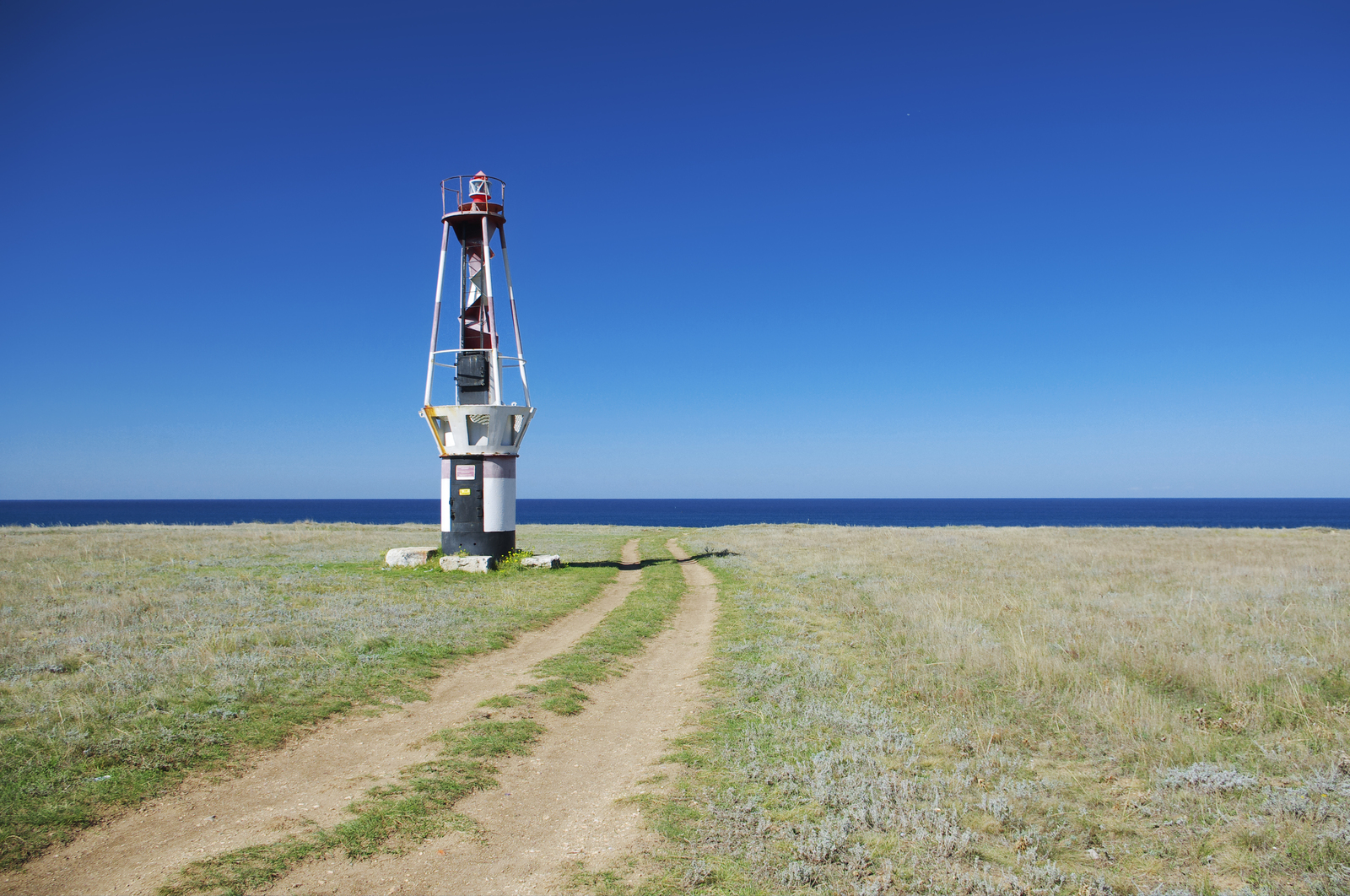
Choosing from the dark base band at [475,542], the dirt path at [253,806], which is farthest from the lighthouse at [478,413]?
the dirt path at [253,806]

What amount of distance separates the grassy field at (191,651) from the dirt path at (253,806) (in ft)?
1.16

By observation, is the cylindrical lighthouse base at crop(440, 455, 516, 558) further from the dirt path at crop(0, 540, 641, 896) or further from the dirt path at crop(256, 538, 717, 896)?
the dirt path at crop(256, 538, 717, 896)

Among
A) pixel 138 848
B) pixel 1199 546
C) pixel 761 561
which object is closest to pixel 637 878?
pixel 138 848

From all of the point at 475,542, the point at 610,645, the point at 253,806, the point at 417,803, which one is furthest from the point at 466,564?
the point at 417,803

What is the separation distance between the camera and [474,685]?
1113cm

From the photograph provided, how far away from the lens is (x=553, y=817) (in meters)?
6.70

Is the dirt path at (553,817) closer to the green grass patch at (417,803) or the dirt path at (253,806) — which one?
the green grass patch at (417,803)

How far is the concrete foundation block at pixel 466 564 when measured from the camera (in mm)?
22766

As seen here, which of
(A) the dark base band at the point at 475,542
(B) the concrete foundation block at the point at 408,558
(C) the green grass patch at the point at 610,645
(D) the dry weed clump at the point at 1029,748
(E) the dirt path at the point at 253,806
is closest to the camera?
(E) the dirt path at the point at 253,806

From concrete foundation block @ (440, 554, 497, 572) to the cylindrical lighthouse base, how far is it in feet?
1.94

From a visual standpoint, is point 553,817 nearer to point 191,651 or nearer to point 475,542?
point 191,651

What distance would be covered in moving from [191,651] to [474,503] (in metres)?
12.1

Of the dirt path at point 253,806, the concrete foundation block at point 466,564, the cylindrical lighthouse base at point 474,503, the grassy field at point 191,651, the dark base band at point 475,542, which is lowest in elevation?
the dirt path at point 253,806

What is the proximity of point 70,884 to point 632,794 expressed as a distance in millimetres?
4716
